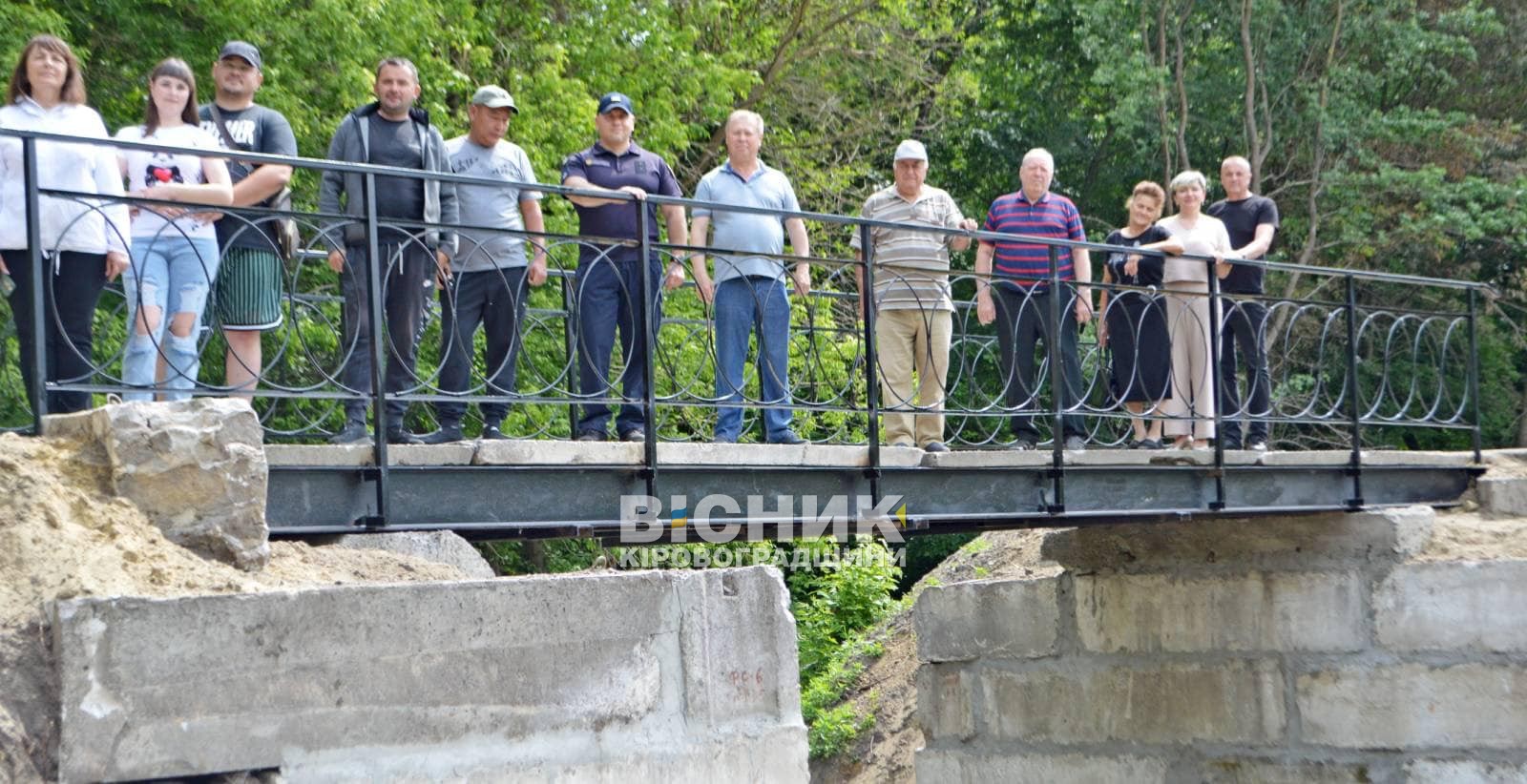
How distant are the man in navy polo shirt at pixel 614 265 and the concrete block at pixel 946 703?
4.32m

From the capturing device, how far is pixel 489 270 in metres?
7.40

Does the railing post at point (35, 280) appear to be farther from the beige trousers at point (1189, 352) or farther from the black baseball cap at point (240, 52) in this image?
the beige trousers at point (1189, 352)

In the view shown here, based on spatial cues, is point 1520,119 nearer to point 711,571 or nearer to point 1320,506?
point 1320,506

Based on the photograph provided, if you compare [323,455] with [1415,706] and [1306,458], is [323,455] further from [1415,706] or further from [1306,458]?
[1415,706]

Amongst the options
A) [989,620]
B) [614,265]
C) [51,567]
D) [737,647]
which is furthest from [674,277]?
[989,620]

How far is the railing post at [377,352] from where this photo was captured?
19.5 feet

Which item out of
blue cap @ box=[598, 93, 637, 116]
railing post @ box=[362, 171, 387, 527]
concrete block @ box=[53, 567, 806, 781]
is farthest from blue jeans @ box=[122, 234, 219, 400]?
blue cap @ box=[598, 93, 637, 116]

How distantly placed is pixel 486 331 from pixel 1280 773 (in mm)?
5663

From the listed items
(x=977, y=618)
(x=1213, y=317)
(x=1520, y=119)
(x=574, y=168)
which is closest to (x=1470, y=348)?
(x=1213, y=317)

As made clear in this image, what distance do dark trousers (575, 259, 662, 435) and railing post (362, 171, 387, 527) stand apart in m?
1.30

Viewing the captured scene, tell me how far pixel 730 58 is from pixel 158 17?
664 cm

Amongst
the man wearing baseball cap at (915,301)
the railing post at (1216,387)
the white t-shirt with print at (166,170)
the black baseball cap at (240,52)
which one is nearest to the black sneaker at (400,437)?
the white t-shirt with print at (166,170)

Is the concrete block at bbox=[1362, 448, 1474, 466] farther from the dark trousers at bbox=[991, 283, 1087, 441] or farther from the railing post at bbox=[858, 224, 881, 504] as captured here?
the railing post at bbox=[858, 224, 881, 504]

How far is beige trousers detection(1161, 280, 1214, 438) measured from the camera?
973cm
